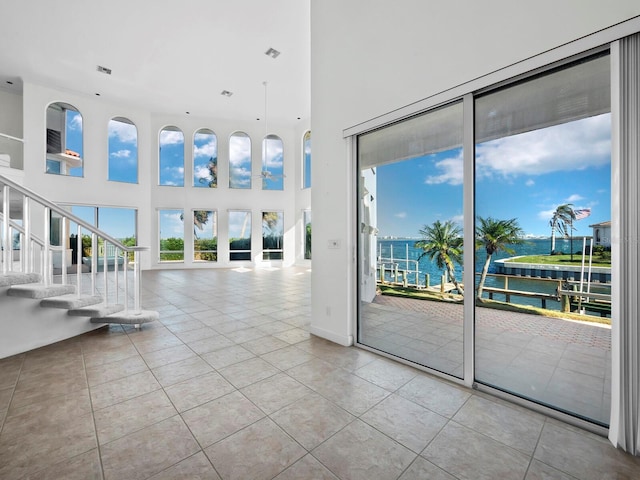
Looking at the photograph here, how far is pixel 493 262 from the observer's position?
2275 mm

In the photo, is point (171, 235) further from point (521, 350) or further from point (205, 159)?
point (521, 350)

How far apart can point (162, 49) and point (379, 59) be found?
618 cm

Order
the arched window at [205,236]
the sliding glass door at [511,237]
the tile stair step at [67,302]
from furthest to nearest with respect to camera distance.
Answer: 1. the arched window at [205,236]
2. the tile stair step at [67,302]
3. the sliding glass door at [511,237]

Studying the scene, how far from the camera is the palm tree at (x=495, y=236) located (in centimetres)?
219

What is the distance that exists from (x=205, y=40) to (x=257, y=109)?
3909mm

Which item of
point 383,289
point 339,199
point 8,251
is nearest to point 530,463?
point 383,289

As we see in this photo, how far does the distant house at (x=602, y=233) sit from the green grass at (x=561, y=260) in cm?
10

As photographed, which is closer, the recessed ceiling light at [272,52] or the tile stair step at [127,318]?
the tile stair step at [127,318]

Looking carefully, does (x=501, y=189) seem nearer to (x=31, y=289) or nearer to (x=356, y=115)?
(x=356, y=115)

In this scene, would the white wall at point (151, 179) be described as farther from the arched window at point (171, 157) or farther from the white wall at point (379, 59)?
the white wall at point (379, 59)

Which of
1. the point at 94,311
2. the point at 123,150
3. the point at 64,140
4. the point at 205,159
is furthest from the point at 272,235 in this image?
the point at 94,311

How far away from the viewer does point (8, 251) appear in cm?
312

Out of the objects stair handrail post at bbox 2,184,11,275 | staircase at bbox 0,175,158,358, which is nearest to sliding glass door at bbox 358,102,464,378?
staircase at bbox 0,175,158,358

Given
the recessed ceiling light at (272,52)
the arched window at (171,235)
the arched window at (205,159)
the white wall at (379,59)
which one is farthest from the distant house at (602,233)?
the arched window at (171,235)
